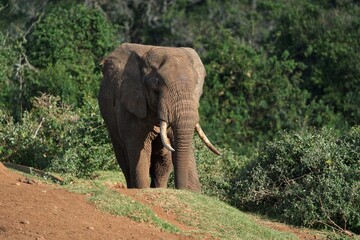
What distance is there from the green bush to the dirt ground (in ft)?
9.50

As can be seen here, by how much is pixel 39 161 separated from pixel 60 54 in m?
7.95

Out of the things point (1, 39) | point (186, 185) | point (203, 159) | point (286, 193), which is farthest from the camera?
point (1, 39)

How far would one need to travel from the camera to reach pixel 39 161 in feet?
59.5

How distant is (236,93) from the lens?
1009 inches

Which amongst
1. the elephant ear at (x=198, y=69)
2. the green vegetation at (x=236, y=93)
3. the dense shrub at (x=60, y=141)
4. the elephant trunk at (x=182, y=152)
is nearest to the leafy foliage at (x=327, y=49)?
the green vegetation at (x=236, y=93)

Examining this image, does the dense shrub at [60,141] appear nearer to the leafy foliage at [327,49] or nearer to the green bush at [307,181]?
the green bush at [307,181]

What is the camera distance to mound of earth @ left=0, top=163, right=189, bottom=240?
10766 mm

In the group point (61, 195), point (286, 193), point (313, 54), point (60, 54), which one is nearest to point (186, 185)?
point (286, 193)

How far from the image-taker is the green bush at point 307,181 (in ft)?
48.1

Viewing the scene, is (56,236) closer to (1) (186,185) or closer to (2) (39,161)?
(1) (186,185)

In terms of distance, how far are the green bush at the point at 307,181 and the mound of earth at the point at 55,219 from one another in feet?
11.4

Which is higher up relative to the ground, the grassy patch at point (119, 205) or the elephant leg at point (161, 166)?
the grassy patch at point (119, 205)

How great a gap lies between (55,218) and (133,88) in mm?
4108

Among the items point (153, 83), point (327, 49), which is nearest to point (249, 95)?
point (327, 49)
